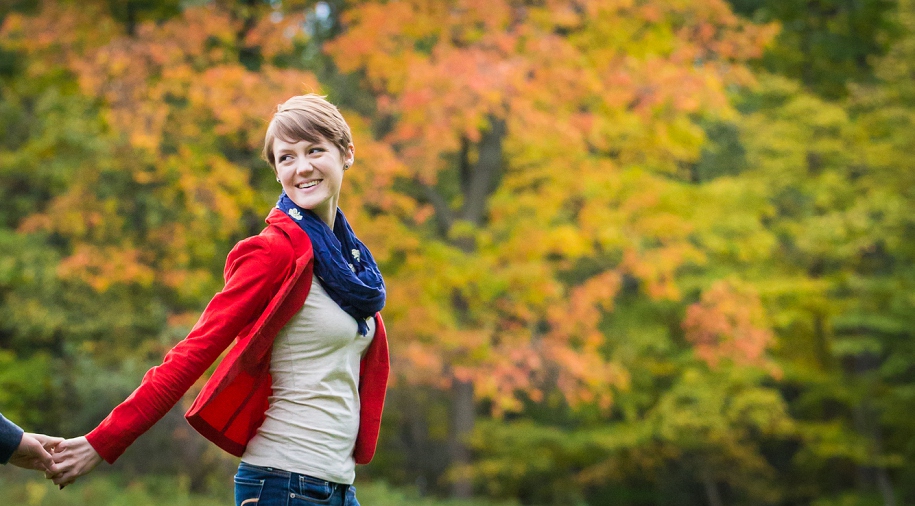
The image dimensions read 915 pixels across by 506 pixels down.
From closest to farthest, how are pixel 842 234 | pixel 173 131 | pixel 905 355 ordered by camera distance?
pixel 173 131 < pixel 842 234 < pixel 905 355

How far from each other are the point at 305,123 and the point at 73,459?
957mm

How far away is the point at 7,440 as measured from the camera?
2.21 m

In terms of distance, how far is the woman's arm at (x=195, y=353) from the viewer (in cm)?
201

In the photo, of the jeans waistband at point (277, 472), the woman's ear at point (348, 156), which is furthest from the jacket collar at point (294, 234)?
the jeans waistband at point (277, 472)

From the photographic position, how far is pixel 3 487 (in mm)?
8680

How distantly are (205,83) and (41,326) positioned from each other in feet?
15.8

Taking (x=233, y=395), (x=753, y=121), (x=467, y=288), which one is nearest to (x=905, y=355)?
(x=753, y=121)

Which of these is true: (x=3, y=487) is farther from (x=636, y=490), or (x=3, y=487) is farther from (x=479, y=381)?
(x=636, y=490)

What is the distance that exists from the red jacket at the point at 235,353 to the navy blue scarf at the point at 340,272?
35 millimetres

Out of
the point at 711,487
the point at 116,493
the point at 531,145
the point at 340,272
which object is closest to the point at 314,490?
the point at 340,272

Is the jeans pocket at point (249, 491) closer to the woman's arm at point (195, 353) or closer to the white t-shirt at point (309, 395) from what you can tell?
the white t-shirt at point (309, 395)

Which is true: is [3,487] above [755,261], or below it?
below

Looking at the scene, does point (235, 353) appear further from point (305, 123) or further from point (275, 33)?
point (275, 33)

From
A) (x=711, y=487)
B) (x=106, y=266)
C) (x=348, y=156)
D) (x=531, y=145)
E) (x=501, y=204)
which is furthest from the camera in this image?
(x=711, y=487)
